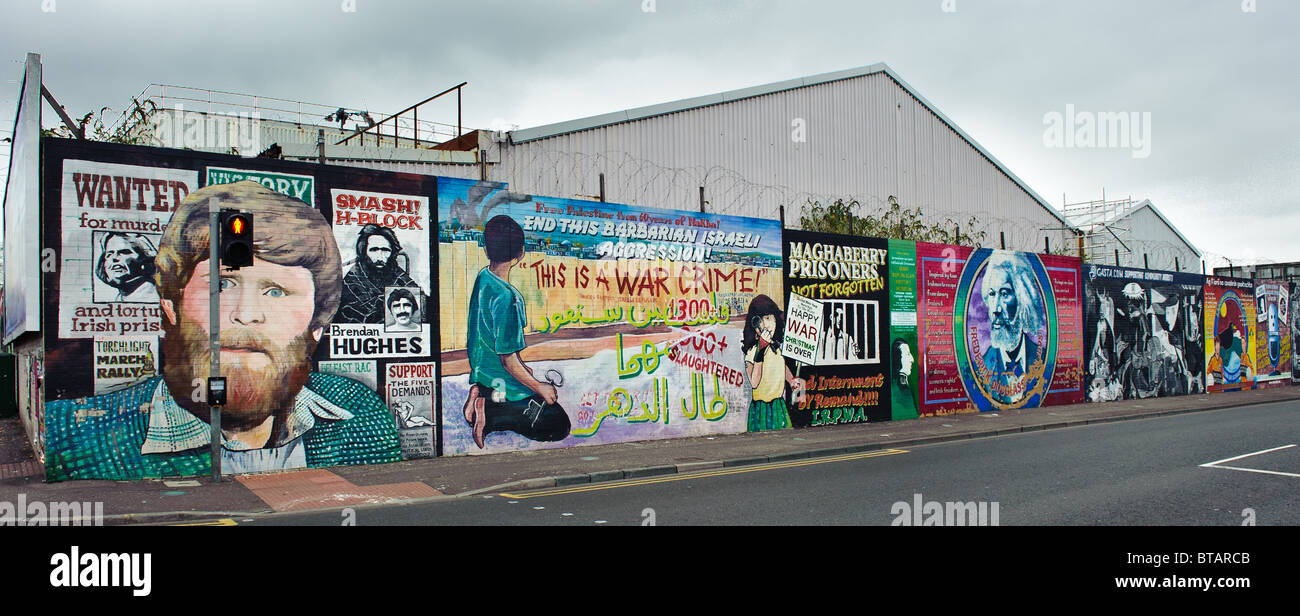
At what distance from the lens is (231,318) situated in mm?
12195

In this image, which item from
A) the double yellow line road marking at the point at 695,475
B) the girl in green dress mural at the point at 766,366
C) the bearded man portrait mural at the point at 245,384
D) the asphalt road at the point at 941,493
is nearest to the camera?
the asphalt road at the point at 941,493

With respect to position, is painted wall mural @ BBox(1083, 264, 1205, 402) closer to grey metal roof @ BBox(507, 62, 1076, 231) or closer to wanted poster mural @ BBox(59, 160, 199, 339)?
grey metal roof @ BBox(507, 62, 1076, 231)

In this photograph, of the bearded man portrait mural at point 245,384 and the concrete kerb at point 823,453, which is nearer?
the bearded man portrait mural at point 245,384

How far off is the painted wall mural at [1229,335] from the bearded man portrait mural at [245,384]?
31451 mm

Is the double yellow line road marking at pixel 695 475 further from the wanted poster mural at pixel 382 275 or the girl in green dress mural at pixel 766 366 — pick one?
the wanted poster mural at pixel 382 275

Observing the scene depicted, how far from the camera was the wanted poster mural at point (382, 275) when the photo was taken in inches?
515

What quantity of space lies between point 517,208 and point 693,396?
5327mm

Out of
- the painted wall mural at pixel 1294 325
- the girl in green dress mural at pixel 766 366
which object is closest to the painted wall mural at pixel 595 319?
the girl in green dress mural at pixel 766 366

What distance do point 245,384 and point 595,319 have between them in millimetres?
6118

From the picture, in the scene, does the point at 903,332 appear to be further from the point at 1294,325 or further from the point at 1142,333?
the point at 1294,325

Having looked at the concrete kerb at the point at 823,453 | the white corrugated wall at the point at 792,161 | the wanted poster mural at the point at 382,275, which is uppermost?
the white corrugated wall at the point at 792,161

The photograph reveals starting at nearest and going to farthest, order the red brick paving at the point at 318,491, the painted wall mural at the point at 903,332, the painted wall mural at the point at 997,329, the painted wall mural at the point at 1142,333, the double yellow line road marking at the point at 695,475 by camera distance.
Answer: the red brick paving at the point at 318,491 < the double yellow line road marking at the point at 695,475 < the painted wall mural at the point at 903,332 < the painted wall mural at the point at 997,329 < the painted wall mural at the point at 1142,333

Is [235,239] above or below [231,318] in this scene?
above

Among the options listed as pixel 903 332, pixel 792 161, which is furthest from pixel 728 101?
pixel 903 332
